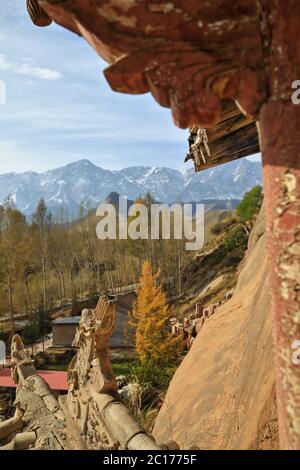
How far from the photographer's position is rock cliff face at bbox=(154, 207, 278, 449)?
3.03m

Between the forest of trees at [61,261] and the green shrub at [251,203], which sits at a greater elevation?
the green shrub at [251,203]

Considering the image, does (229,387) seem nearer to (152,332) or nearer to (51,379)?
(51,379)

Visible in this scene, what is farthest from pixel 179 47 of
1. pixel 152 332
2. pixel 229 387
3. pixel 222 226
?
pixel 222 226

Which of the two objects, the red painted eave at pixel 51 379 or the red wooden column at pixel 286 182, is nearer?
the red wooden column at pixel 286 182

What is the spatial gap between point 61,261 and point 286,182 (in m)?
34.2

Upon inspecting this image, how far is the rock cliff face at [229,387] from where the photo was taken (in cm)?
303

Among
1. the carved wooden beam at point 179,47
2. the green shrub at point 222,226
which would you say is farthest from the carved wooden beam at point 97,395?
the green shrub at point 222,226

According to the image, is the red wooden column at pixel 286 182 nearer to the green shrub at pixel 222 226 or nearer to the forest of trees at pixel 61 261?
the forest of trees at pixel 61 261

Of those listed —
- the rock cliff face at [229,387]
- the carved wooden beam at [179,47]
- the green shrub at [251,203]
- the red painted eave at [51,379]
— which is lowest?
the red painted eave at [51,379]

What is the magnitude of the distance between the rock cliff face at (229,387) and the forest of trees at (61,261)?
775 inches

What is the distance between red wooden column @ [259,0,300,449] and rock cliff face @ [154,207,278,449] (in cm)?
199

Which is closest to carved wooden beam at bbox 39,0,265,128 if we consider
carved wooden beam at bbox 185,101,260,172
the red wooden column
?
the red wooden column

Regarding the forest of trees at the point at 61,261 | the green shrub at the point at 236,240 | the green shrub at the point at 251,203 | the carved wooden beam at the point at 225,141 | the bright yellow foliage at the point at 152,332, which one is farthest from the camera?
the green shrub at the point at 236,240

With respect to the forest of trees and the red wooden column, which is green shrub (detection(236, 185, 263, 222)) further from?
the red wooden column
